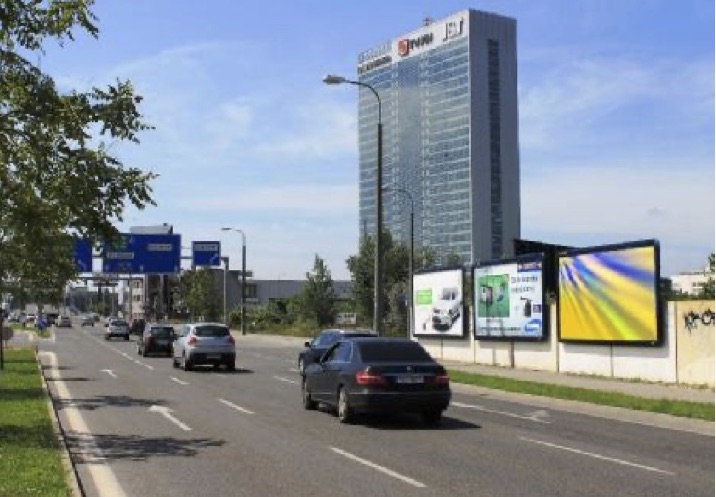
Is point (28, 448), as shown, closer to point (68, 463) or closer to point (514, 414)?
point (68, 463)

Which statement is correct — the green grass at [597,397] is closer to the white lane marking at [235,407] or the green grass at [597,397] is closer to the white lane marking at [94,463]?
the white lane marking at [235,407]

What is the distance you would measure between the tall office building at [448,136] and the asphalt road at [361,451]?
31.9 m

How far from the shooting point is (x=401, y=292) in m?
63.7

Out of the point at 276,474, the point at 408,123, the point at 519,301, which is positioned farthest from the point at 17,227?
the point at 408,123

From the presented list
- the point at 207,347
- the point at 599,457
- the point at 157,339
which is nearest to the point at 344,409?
the point at 599,457

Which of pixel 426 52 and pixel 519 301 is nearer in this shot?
pixel 519 301

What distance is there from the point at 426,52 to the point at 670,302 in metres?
43.6

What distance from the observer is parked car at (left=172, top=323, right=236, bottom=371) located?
1248 inches

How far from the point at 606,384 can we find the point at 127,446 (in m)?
15.2

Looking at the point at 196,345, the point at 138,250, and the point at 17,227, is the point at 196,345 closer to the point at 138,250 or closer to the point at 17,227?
the point at 17,227

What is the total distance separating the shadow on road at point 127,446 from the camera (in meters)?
12.1

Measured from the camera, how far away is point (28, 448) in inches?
462

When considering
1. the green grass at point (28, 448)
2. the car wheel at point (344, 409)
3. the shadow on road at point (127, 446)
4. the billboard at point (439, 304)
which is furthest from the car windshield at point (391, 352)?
the billboard at point (439, 304)

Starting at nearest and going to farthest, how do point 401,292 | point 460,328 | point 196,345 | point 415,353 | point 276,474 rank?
point 276,474, point 415,353, point 196,345, point 460,328, point 401,292
